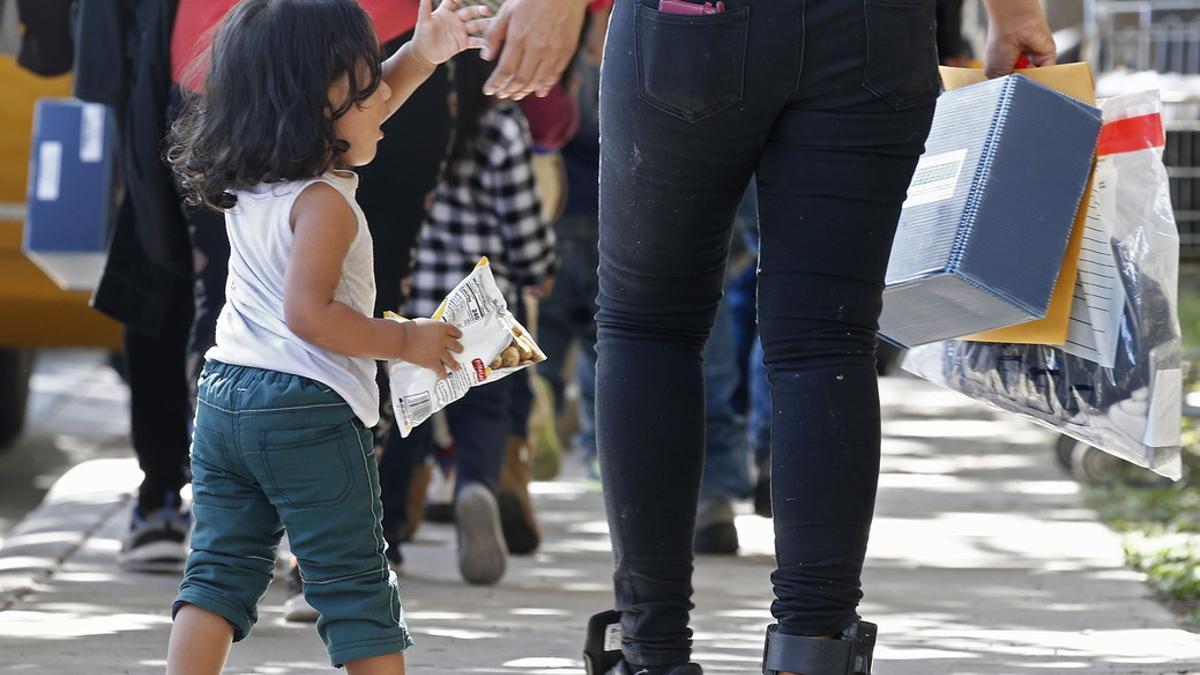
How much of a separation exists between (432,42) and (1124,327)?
128cm

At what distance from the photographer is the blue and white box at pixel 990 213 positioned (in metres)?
2.91

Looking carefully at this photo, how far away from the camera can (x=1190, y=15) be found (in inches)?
373

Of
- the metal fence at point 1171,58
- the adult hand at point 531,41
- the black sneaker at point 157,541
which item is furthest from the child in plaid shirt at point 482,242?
the metal fence at point 1171,58

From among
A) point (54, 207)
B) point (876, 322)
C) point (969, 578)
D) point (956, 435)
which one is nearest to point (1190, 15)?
point (956, 435)

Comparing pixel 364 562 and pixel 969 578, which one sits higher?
pixel 364 562

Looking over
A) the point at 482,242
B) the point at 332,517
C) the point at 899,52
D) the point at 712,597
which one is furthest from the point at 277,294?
the point at 482,242

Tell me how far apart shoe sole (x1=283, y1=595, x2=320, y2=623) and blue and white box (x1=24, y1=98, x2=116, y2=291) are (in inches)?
48.2

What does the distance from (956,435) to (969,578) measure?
346cm

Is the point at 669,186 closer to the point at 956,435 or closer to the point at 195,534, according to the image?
the point at 195,534

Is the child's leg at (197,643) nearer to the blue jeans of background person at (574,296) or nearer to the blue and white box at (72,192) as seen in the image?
the blue and white box at (72,192)

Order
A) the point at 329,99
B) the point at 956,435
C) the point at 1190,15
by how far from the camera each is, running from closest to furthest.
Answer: the point at 329,99 → the point at 956,435 → the point at 1190,15

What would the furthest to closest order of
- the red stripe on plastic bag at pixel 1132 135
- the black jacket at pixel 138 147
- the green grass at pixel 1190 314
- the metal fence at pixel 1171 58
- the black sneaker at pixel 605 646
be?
the green grass at pixel 1190 314
the metal fence at pixel 1171 58
the black jacket at pixel 138 147
the red stripe on plastic bag at pixel 1132 135
the black sneaker at pixel 605 646

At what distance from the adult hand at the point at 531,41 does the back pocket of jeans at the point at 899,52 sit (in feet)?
1.47

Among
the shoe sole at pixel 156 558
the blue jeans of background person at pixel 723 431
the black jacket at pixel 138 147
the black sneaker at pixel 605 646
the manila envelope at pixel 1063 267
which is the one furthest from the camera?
the blue jeans of background person at pixel 723 431
